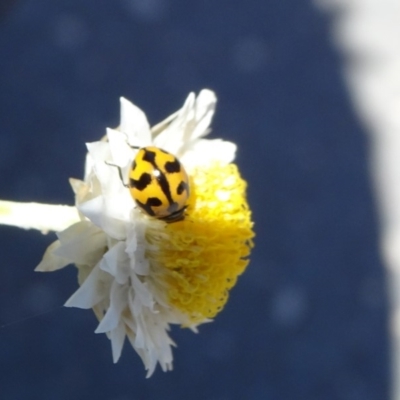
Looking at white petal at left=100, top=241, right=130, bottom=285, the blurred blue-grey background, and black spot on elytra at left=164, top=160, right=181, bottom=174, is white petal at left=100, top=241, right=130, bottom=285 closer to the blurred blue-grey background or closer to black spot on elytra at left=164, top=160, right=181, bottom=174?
black spot on elytra at left=164, top=160, right=181, bottom=174

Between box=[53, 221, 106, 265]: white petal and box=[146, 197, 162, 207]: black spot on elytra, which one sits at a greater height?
box=[146, 197, 162, 207]: black spot on elytra

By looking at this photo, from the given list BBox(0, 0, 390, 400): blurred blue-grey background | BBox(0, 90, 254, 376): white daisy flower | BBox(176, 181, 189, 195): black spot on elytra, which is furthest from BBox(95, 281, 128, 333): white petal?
BBox(0, 0, 390, 400): blurred blue-grey background

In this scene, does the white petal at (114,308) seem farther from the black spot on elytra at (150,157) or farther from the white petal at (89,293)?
the black spot on elytra at (150,157)

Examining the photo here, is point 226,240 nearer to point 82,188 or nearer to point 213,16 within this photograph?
point 82,188

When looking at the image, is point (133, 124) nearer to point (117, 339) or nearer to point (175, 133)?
point (175, 133)

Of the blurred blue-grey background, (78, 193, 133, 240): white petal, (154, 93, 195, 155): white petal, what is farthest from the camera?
the blurred blue-grey background

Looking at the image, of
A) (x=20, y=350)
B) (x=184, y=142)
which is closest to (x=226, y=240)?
(x=184, y=142)

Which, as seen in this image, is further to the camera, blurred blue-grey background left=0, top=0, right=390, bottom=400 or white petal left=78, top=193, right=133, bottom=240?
blurred blue-grey background left=0, top=0, right=390, bottom=400

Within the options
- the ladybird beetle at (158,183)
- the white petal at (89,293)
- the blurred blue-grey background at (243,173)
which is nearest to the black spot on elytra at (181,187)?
the ladybird beetle at (158,183)
